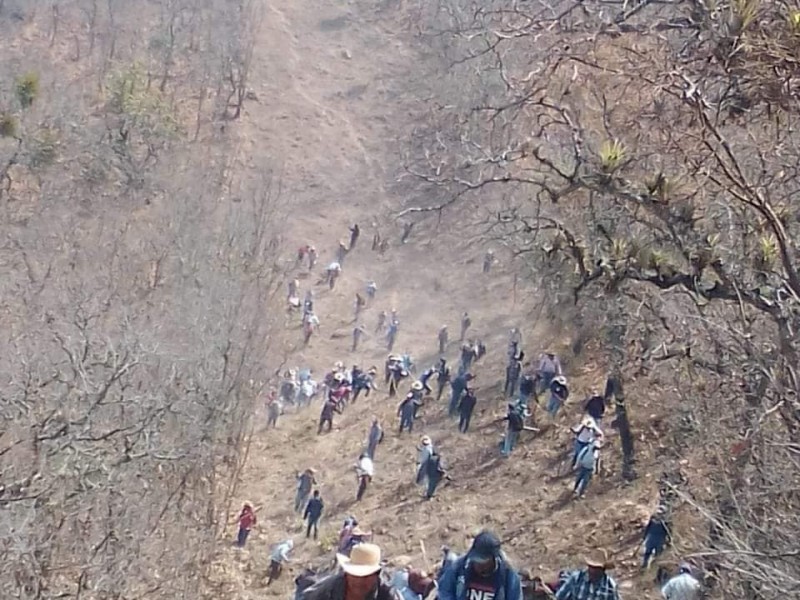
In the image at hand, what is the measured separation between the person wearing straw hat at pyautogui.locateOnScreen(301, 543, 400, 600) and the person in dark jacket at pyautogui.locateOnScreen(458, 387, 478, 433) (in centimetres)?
1644

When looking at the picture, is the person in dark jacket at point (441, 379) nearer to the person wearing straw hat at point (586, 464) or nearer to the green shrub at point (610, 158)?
the person wearing straw hat at point (586, 464)

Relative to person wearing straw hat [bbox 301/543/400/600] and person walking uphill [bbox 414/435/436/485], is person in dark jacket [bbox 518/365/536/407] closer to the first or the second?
person walking uphill [bbox 414/435/436/485]

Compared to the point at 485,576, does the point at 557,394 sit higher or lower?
lower

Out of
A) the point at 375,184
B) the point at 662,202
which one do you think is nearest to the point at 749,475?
the point at 662,202

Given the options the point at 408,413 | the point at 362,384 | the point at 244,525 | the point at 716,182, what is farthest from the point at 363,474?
the point at 716,182

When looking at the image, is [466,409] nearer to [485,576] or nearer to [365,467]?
[365,467]

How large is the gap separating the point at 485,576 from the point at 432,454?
12.6m

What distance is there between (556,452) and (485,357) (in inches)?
436

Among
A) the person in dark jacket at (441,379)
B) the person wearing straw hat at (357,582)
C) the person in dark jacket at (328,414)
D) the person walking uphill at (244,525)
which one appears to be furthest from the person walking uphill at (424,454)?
the person wearing straw hat at (357,582)

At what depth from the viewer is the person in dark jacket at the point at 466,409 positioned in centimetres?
2089

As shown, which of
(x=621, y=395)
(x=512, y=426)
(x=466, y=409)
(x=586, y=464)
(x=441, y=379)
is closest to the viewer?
(x=586, y=464)

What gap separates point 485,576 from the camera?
527 centimetres

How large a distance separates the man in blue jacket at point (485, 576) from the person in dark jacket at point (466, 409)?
612 inches

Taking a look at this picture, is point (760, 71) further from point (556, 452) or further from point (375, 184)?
point (375, 184)
